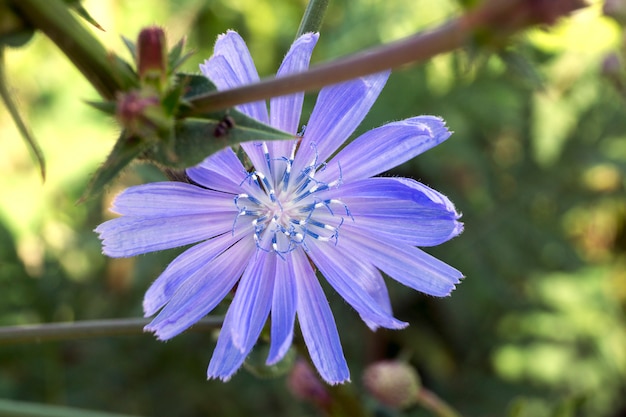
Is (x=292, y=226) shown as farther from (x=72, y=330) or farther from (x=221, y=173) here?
(x=72, y=330)

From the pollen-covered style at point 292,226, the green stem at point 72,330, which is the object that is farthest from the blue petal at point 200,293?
the green stem at point 72,330

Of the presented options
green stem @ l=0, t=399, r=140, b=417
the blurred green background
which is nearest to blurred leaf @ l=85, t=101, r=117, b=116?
green stem @ l=0, t=399, r=140, b=417

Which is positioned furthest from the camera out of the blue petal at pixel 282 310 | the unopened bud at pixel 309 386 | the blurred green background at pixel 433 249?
the blurred green background at pixel 433 249

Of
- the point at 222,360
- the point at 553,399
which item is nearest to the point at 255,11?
the point at 553,399

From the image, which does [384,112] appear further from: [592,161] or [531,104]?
[592,161]

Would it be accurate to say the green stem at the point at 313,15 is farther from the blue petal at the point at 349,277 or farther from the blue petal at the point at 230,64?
the blue petal at the point at 349,277

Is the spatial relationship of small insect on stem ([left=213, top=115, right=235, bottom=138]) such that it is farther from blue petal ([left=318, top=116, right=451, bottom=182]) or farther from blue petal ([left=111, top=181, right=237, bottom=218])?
blue petal ([left=318, top=116, right=451, bottom=182])
